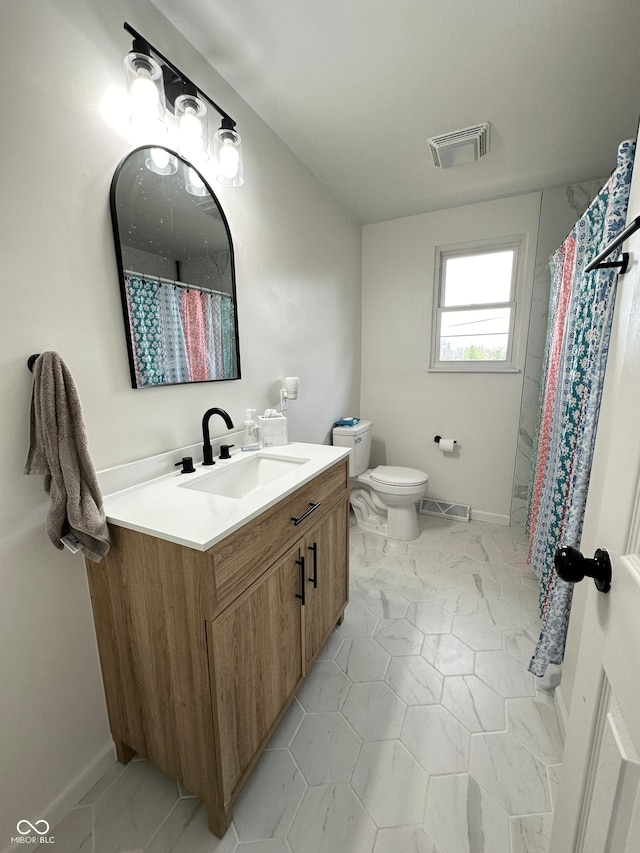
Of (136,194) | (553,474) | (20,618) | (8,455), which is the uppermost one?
(136,194)

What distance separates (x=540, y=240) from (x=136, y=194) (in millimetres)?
2492

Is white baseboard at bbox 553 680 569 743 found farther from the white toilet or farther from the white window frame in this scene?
the white window frame

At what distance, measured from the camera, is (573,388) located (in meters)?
1.41

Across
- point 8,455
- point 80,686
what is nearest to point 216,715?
point 80,686

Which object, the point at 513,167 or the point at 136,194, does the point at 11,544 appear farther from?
the point at 513,167

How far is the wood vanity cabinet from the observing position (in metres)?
0.88

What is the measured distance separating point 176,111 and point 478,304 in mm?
2256

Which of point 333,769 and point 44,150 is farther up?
point 44,150

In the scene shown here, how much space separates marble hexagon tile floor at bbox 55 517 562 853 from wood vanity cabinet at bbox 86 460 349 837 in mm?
111

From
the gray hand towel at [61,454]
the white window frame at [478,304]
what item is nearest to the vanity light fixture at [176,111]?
the gray hand towel at [61,454]

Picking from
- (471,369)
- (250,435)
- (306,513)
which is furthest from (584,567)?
(471,369)

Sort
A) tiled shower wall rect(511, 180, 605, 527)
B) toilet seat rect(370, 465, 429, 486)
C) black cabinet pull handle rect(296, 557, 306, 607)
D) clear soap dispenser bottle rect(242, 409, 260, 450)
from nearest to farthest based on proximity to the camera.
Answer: black cabinet pull handle rect(296, 557, 306, 607)
clear soap dispenser bottle rect(242, 409, 260, 450)
tiled shower wall rect(511, 180, 605, 527)
toilet seat rect(370, 465, 429, 486)

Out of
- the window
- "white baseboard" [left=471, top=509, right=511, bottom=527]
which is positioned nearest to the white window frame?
the window

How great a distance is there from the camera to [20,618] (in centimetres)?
93
